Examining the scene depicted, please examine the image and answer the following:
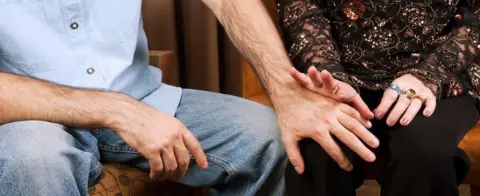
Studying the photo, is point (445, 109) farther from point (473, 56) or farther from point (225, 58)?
point (225, 58)

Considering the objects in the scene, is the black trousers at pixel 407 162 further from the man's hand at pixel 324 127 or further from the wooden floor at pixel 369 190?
the wooden floor at pixel 369 190

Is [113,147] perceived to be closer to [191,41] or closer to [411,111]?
[411,111]

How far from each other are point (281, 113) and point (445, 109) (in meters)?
0.29

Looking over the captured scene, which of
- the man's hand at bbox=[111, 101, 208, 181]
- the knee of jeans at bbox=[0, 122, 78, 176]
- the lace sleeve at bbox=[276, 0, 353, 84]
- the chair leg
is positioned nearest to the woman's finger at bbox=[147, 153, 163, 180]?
the man's hand at bbox=[111, 101, 208, 181]

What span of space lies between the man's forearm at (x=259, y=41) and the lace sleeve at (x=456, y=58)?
9.0 inches

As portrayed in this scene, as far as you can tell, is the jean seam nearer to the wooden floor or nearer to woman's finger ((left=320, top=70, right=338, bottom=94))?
woman's finger ((left=320, top=70, right=338, bottom=94))

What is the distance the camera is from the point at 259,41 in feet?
4.02

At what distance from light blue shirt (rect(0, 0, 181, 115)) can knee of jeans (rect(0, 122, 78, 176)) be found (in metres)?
→ 0.19

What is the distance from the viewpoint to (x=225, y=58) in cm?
211

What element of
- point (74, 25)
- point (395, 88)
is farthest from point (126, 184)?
point (395, 88)

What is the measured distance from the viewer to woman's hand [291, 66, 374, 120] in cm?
107

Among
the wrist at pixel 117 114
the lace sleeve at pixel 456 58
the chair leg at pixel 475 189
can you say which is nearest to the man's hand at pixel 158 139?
the wrist at pixel 117 114

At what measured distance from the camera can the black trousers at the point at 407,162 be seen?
1.04m

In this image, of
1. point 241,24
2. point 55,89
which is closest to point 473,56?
point 241,24
